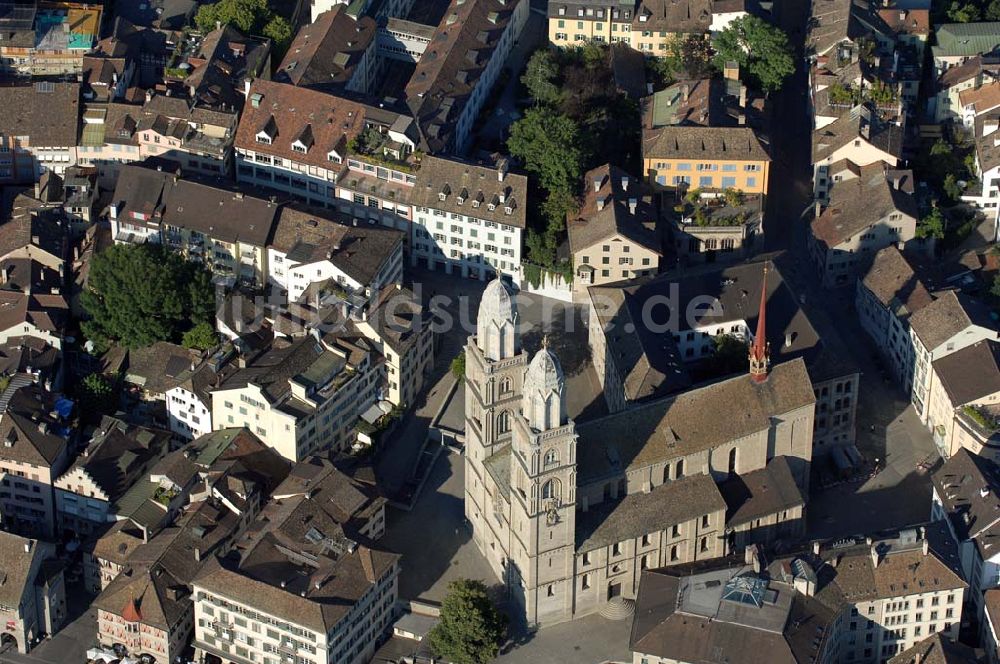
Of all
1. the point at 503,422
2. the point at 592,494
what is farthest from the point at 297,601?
the point at 592,494

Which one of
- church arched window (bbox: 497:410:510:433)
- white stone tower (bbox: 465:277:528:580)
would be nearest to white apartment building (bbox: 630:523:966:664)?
white stone tower (bbox: 465:277:528:580)

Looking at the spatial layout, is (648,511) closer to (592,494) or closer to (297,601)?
(592,494)

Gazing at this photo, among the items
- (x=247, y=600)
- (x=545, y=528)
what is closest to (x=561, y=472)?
(x=545, y=528)

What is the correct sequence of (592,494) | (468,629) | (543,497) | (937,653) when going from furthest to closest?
(592,494), (468,629), (543,497), (937,653)

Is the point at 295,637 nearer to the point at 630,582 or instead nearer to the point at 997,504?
the point at 630,582

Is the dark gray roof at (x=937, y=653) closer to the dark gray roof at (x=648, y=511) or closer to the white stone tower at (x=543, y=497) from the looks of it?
the dark gray roof at (x=648, y=511)

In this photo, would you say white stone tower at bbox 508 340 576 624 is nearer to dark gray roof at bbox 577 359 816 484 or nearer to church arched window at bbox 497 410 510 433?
dark gray roof at bbox 577 359 816 484

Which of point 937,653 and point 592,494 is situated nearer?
point 937,653
